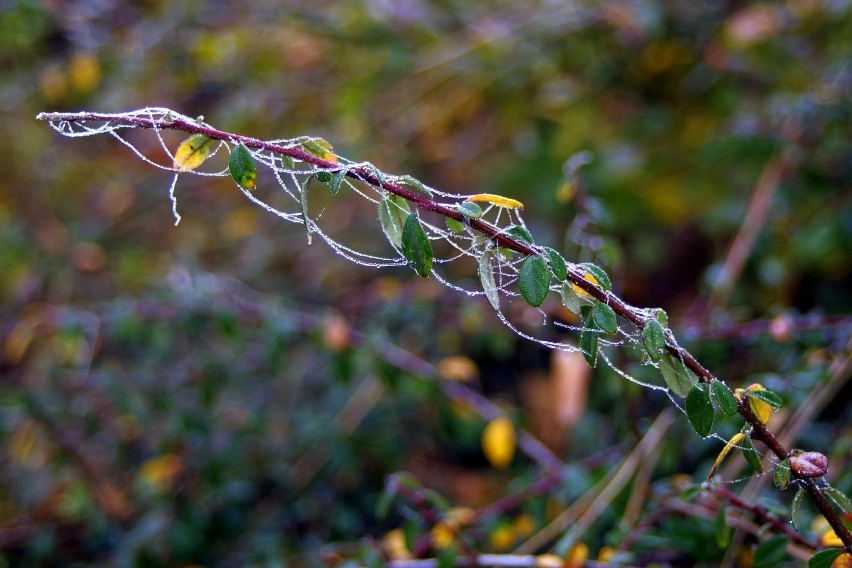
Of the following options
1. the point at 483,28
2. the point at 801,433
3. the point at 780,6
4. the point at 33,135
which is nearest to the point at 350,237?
the point at 483,28

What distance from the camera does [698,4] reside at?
1939 mm

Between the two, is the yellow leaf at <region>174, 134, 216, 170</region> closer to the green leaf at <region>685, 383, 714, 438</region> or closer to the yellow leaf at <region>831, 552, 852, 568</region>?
the green leaf at <region>685, 383, 714, 438</region>

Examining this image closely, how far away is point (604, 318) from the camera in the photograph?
0.59 meters

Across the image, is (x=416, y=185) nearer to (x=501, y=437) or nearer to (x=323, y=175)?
(x=323, y=175)

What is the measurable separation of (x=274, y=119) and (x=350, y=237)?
40cm

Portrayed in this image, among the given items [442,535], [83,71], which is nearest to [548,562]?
[442,535]

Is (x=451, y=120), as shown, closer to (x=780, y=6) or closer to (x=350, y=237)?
(x=350, y=237)

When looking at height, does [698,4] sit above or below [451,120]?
above

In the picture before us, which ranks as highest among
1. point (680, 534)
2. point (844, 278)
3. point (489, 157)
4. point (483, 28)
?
point (483, 28)

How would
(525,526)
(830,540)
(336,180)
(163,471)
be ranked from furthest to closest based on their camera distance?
(163,471)
(525,526)
(830,540)
(336,180)

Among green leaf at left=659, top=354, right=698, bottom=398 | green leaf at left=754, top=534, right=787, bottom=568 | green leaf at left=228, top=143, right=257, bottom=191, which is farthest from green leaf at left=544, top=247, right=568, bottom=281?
green leaf at left=754, top=534, right=787, bottom=568

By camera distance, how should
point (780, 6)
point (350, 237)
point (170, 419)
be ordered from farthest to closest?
point (350, 237)
point (780, 6)
point (170, 419)

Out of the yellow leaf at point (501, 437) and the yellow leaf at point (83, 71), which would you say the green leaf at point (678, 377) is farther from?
the yellow leaf at point (83, 71)

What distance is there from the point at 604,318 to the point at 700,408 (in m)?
0.11
